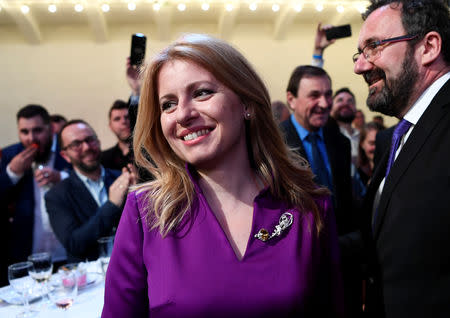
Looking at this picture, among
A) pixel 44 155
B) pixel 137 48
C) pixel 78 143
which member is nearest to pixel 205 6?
pixel 44 155

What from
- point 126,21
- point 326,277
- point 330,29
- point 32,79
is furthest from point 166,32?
point 326,277

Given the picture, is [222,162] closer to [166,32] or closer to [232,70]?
[232,70]

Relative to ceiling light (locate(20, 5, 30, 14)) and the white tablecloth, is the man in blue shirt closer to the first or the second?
the white tablecloth

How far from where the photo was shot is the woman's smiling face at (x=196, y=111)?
3.66ft

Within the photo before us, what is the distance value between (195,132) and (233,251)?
15.3 inches

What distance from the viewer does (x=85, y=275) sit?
183 cm

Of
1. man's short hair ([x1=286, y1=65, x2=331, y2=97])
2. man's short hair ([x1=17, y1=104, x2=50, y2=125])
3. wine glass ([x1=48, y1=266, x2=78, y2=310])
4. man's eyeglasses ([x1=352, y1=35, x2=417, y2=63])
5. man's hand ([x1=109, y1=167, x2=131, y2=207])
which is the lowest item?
wine glass ([x1=48, y1=266, x2=78, y2=310])

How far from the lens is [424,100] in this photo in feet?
4.76

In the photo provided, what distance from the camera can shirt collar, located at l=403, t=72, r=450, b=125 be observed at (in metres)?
1.43

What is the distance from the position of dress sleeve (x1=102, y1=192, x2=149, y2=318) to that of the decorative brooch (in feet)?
1.25

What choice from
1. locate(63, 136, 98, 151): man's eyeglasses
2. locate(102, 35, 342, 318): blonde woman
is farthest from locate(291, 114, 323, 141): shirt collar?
locate(63, 136, 98, 151): man's eyeglasses

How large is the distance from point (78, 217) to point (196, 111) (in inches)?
70.9

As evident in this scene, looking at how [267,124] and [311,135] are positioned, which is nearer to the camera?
[267,124]

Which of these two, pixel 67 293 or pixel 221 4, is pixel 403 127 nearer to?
pixel 67 293
